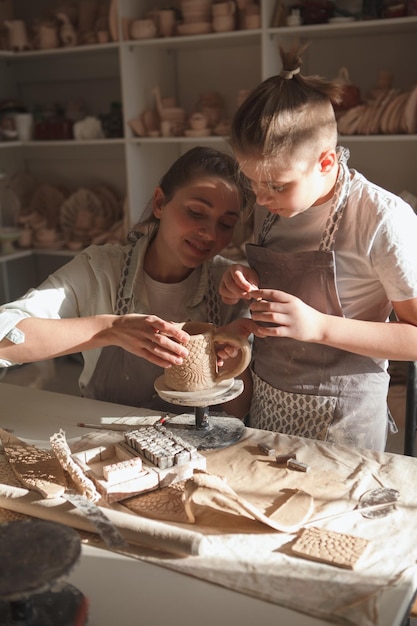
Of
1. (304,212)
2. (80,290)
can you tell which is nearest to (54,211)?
(80,290)

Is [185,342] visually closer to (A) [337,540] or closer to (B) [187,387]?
(B) [187,387]

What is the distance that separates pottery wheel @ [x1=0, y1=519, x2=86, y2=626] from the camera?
2.40 ft

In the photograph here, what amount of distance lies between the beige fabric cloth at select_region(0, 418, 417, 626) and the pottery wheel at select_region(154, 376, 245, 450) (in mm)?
29

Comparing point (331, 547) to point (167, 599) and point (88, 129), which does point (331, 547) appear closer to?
point (167, 599)

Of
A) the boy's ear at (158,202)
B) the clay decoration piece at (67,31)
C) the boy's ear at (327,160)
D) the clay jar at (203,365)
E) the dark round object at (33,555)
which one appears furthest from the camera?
the clay decoration piece at (67,31)

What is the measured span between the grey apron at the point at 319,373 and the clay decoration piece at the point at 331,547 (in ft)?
1.76

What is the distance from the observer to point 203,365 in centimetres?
125

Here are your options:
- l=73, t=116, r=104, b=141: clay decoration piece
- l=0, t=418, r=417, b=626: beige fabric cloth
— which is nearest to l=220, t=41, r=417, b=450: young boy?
l=0, t=418, r=417, b=626: beige fabric cloth

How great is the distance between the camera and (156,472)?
1118 millimetres

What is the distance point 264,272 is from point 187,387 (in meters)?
0.42

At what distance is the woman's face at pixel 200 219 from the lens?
159cm

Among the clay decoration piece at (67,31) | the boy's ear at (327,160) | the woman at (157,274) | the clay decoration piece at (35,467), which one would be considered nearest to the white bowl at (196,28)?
the clay decoration piece at (67,31)

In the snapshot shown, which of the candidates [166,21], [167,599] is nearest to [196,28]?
[166,21]

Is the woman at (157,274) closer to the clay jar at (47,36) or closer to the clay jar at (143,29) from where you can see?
the clay jar at (143,29)
